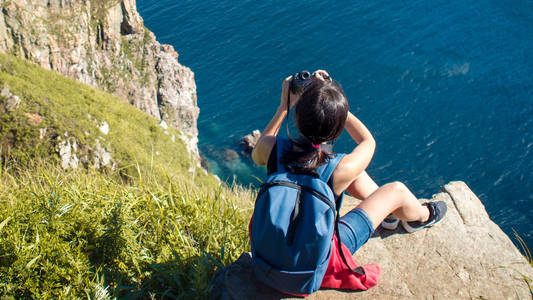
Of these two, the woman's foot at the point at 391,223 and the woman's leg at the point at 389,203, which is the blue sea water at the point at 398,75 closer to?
the woman's foot at the point at 391,223

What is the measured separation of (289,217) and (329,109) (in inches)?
32.8

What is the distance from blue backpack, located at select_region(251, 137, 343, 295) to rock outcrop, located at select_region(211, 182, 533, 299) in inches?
24.0

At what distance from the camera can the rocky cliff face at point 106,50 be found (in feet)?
58.9

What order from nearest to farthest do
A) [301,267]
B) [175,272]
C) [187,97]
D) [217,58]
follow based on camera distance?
1. [301,267]
2. [175,272]
3. [187,97]
4. [217,58]

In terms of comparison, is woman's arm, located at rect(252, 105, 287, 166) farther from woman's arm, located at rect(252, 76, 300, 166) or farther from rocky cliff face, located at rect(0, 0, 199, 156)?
rocky cliff face, located at rect(0, 0, 199, 156)

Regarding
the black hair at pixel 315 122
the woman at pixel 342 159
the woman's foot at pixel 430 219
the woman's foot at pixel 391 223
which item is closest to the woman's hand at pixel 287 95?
the woman at pixel 342 159

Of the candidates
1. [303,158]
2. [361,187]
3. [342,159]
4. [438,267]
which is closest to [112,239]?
[303,158]

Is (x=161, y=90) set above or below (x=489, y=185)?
above

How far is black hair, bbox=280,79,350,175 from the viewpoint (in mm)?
2795

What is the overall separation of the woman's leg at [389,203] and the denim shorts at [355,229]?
0.07m

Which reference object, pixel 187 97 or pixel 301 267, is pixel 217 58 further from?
pixel 301 267

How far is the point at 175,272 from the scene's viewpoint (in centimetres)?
346

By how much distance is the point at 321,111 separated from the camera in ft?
9.14

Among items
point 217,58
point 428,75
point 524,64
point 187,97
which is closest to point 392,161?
point 428,75
